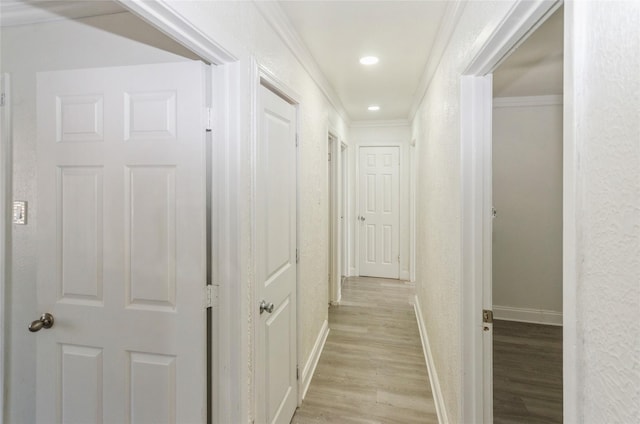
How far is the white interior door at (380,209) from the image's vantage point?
16.8ft

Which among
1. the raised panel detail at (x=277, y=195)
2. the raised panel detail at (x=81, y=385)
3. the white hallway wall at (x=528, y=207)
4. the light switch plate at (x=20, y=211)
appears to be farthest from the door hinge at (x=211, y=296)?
the white hallway wall at (x=528, y=207)

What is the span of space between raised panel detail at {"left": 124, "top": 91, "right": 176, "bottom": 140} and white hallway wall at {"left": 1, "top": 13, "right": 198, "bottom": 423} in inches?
6.6


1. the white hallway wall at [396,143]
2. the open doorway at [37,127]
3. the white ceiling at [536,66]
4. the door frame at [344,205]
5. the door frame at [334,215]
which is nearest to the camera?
the open doorway at [37,127]

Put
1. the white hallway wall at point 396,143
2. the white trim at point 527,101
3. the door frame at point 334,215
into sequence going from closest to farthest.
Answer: the white trim at point 527,101 < the door frame at point 334,215 < the white hallway wall at point 396,143

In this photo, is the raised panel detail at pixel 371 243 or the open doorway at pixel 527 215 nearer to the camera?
the open doorway at pixel 527 215

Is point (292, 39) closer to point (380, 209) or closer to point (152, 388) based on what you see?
point (152, 388)

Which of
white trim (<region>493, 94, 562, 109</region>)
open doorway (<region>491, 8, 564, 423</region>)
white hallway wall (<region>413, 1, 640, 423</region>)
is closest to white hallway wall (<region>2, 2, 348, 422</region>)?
A: white hallway wall (<region>413, 1, 640, 423</region>)

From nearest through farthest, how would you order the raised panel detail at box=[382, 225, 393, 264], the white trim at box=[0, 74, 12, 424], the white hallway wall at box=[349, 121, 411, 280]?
the white trim at box=[0, 74, 12, 424] → the white hallway wall at box=[349, 121, 411, 280] → the raised panel detail at box=[382, 225, 393, 264]

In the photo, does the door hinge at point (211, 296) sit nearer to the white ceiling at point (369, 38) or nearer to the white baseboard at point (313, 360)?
the white baseboard at point (313, 360)

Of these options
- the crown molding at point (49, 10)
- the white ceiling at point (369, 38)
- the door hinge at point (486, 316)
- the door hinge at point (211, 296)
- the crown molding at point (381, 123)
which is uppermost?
the crown molding at point (381, 123)

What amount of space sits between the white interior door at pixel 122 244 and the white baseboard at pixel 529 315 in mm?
3545

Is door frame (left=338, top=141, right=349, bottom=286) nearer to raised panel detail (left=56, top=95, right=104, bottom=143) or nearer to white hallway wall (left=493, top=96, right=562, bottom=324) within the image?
white hallway wall (left=493, top=96, right=562, bottom=324)

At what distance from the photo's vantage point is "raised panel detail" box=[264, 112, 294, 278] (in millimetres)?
1754

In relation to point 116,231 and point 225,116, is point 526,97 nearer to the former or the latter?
point 225,116
